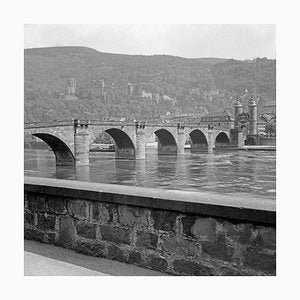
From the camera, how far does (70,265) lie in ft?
11.3

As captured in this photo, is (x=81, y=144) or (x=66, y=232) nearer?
(x=66, y=232)

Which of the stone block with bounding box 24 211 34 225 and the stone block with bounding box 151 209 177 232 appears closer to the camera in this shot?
the stone block with bounding box 151 209 177 232

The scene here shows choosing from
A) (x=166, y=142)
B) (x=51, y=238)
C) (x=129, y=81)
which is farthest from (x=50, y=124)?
(x=51, y=238)

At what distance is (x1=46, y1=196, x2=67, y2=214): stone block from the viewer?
381 centimetres

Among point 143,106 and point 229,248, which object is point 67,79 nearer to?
point 229,248

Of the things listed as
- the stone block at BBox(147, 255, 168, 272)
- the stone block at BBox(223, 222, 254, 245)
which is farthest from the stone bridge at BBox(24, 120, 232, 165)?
the stone block at BBox(223, 222, 254, 245)

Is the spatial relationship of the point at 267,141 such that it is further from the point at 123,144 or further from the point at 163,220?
the point at 163,220

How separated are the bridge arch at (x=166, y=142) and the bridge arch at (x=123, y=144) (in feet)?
26.6

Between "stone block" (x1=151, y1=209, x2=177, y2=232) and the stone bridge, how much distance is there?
3013cm

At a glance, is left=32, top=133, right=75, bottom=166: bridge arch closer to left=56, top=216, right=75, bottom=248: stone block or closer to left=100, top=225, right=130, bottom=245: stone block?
left=56, top=216, right=75, bottom=248: stone block

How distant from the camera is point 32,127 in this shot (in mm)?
33812

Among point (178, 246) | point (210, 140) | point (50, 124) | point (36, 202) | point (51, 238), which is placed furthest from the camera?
point (210, 140)

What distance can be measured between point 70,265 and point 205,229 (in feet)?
3.78

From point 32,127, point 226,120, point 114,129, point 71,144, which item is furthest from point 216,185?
point 226,120
